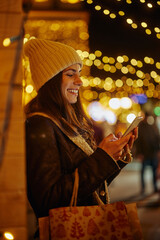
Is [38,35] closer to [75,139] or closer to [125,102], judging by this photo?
[75,139]

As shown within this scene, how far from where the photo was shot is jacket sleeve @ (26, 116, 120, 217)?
4.80 ft

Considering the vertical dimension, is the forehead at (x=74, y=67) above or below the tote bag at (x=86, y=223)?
above

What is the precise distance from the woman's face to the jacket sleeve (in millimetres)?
388

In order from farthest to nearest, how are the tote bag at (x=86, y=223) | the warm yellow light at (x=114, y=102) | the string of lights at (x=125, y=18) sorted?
1. the warm yellow light at (x=114, y=102)
2. the string of lights at (x=125, y=18)
3. the tote bag at (x=86, y=223)

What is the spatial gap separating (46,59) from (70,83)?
24cm

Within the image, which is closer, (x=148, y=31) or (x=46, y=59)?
(x=46, y=59)

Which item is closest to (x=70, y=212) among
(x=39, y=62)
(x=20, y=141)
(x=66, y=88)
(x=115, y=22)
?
(x=20, y=141)

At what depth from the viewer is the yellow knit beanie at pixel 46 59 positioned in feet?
5.93

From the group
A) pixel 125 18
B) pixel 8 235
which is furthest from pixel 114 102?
pixel 8 235

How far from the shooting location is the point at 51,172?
57.9 inches

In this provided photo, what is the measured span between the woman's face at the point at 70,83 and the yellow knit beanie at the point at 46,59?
0.19 feet

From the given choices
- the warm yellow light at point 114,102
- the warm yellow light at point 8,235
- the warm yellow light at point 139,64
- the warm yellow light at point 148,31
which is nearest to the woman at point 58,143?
the warm yellow light at point 8,235

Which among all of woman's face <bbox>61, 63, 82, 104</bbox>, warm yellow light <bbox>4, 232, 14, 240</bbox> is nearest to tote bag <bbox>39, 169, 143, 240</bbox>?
warm yellow light <bbox>4, 232, 14, 240</bbox>

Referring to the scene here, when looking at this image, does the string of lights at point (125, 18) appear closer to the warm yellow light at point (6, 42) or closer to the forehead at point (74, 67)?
the forehead at point (74, 67)
